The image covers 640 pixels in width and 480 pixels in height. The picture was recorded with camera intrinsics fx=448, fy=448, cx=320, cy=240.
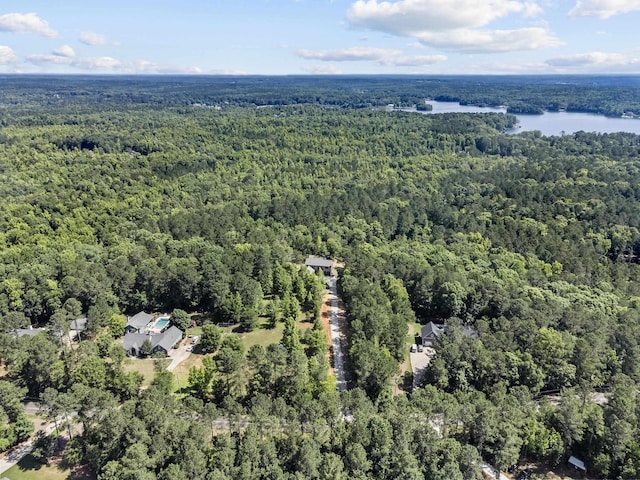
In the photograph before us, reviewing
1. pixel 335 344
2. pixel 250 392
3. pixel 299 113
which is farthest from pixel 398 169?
pixel 299 113

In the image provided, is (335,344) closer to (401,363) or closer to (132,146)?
(401,363)

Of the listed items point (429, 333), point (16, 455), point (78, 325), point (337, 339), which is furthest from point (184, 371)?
point (429, 333)

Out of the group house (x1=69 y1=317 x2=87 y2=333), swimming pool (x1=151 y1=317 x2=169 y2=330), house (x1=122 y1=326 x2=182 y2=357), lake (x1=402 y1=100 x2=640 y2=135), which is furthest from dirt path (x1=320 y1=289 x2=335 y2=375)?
lake (x1=402 y1=100 x2=640 y2=135)

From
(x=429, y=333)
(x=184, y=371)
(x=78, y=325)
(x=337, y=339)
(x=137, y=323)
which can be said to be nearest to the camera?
(x=184, y=371)

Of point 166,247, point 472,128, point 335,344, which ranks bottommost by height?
point 335,344

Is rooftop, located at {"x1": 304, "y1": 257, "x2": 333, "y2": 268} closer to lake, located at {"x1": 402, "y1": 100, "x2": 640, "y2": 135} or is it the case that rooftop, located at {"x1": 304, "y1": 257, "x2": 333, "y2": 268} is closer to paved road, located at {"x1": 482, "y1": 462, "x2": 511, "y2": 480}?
paved road, located at {"x1": 482, "y1": 462, "x2": 511, "y2": 480}

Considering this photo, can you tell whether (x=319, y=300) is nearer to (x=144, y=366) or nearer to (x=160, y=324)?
(x=160, y=324)
